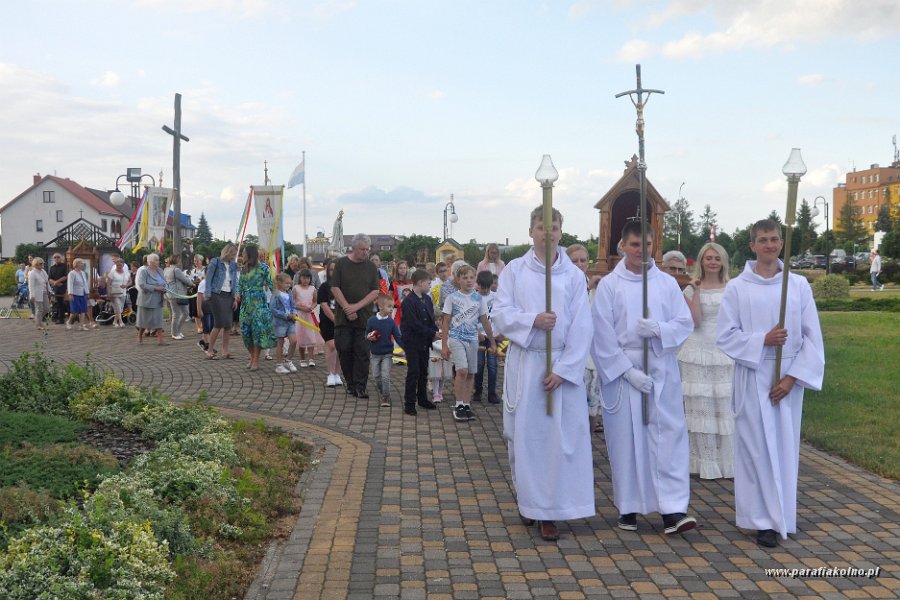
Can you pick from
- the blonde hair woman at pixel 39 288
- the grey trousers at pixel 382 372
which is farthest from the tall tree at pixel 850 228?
the grey trousers at pixel 382 372

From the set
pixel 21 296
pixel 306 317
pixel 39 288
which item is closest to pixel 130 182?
pixel 21 296

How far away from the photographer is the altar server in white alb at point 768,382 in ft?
17.6

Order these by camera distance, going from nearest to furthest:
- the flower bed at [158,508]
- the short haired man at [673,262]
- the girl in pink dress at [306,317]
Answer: the flower bed at [158,508]
the short haired man at [673,262]
the girl in pink dress at [306,317]

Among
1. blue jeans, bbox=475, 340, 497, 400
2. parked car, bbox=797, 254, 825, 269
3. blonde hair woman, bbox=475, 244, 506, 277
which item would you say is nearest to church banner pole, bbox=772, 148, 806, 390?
Answer: blue jeans, bbox=475, 340, 497, 400

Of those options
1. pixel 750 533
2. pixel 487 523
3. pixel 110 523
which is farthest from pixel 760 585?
pixel 110 523

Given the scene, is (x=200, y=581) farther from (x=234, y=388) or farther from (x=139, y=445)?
(x=234, y=388)

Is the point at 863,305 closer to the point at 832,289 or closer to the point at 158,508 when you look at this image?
the point at 832,289

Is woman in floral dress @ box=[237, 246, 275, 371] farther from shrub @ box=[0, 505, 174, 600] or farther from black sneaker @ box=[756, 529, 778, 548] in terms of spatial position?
black sneaker @ box=[756, 529, 778, 548]

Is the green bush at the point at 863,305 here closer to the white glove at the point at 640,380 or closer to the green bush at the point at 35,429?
the white glove at the point at 640,380

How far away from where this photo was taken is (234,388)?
11.4 m

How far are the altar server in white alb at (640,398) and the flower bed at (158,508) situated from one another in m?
2.22

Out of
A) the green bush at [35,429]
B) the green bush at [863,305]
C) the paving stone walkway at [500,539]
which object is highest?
the green bush at [863,305]

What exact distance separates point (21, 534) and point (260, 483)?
204 cm

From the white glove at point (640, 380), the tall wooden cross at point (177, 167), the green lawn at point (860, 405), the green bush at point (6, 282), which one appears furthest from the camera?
the green bush at point (6, 282)
